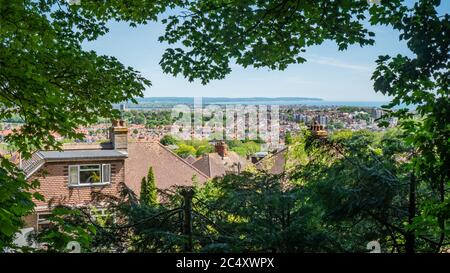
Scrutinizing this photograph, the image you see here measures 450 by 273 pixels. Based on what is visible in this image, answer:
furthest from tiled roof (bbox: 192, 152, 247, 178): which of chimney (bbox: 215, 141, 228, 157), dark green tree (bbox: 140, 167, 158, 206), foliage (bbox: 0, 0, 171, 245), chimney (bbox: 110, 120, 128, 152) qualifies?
foliage (bbox: 0, 0, 171, 245)

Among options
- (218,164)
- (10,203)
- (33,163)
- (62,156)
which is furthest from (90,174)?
(218,164)

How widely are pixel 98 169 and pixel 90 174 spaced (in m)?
0.05

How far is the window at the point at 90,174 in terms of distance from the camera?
6.89 ft

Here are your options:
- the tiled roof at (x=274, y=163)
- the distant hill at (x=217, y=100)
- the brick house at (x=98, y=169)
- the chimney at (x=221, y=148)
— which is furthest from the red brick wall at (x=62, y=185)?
the tiled roof at (x=274, y=163)

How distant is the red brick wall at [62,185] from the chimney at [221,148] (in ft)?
1.61

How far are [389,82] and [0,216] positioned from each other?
179cm

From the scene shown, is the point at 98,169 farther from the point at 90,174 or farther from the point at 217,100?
the point at 217,100

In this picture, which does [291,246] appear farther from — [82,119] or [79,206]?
[82,119]

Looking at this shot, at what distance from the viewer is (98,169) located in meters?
2.12

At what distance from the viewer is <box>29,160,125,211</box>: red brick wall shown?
213cm

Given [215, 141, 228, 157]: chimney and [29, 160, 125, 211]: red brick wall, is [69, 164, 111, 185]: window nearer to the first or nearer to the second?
[29, 160, 125, 211]: red brick wall

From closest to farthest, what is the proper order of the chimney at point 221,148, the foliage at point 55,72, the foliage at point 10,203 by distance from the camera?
the foliage at point 10,203
the foliage at point 55,72
the chimney at point 221,148

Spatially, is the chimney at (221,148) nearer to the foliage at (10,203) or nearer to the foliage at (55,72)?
the foliage at (55,72)

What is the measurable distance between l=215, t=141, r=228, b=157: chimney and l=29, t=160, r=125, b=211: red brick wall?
491 millimetres
